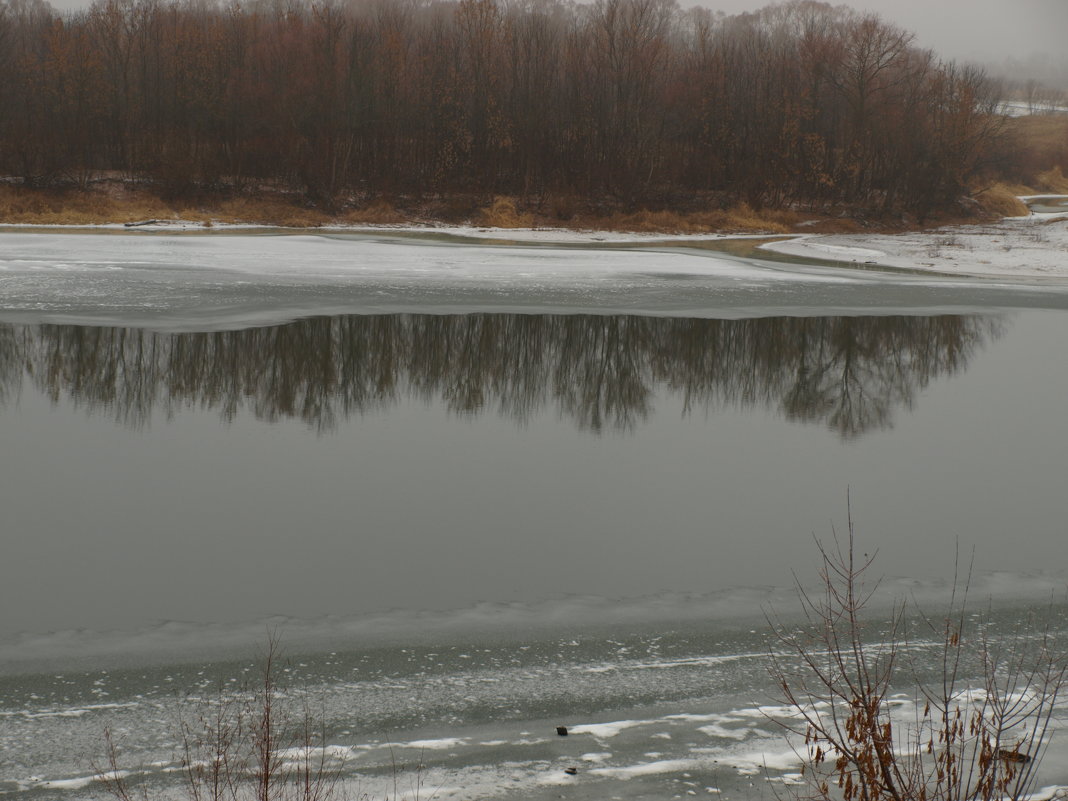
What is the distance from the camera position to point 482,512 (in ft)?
23.9

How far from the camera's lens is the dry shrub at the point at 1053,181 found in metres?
88.4

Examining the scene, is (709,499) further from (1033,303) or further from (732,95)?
(732,95)

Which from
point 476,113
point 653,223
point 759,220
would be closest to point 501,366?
point 653,223

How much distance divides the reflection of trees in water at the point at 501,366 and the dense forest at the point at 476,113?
31.1 meters

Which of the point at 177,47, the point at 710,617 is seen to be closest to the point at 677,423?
the point at 710,617

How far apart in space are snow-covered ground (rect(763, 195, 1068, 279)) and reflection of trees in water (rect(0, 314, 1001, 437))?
401 inches

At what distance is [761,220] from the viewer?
4459cm

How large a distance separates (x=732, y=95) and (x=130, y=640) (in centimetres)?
5198

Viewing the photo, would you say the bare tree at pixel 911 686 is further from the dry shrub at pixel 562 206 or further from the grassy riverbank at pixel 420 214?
the dry shrub at pixel 562 206

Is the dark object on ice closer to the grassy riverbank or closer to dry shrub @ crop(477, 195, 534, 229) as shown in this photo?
the grassy riverbank

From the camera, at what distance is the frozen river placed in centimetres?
452

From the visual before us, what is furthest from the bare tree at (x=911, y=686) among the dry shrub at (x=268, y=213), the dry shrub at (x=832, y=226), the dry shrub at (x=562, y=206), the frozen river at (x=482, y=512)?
the dry shrub at (x=832, y=226)

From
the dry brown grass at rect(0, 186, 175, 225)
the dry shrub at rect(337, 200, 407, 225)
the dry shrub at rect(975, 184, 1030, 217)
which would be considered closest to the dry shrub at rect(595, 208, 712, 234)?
the dry shrub at rect(337, 200, 407, 225)

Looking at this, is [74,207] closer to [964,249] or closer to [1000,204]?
[964,249]
